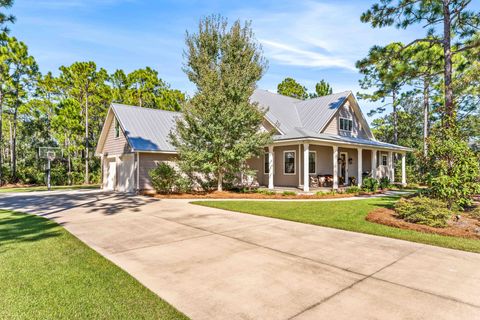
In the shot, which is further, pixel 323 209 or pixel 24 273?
pixel 323 209

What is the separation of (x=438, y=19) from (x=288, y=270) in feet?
42.3

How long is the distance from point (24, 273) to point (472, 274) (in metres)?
6.60

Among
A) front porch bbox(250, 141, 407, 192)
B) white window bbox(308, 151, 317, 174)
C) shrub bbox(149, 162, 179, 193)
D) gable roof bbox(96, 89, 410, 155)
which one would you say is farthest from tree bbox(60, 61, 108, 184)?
white window bbox(308, 151, 317, 174)

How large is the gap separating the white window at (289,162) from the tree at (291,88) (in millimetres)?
23463

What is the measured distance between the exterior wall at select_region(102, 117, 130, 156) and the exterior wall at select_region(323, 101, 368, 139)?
508 inches

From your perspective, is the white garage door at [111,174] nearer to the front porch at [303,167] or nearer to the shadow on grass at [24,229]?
the front porch at [303,167]

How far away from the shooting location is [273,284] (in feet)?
12.6

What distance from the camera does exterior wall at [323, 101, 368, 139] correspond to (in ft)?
63.7

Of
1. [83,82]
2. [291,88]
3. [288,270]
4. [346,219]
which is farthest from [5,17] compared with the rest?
[291,88]

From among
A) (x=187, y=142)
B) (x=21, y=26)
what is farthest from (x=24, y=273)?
(x=21, y=26)

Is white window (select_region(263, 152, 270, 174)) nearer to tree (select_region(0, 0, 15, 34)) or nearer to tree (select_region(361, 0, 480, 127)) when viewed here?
tree (select_region(361, 0, 480, 127))

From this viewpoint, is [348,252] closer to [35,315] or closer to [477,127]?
[35,315]

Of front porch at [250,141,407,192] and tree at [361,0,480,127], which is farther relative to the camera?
front porch at [250,141,407,192]

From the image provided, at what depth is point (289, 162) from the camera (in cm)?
1820
